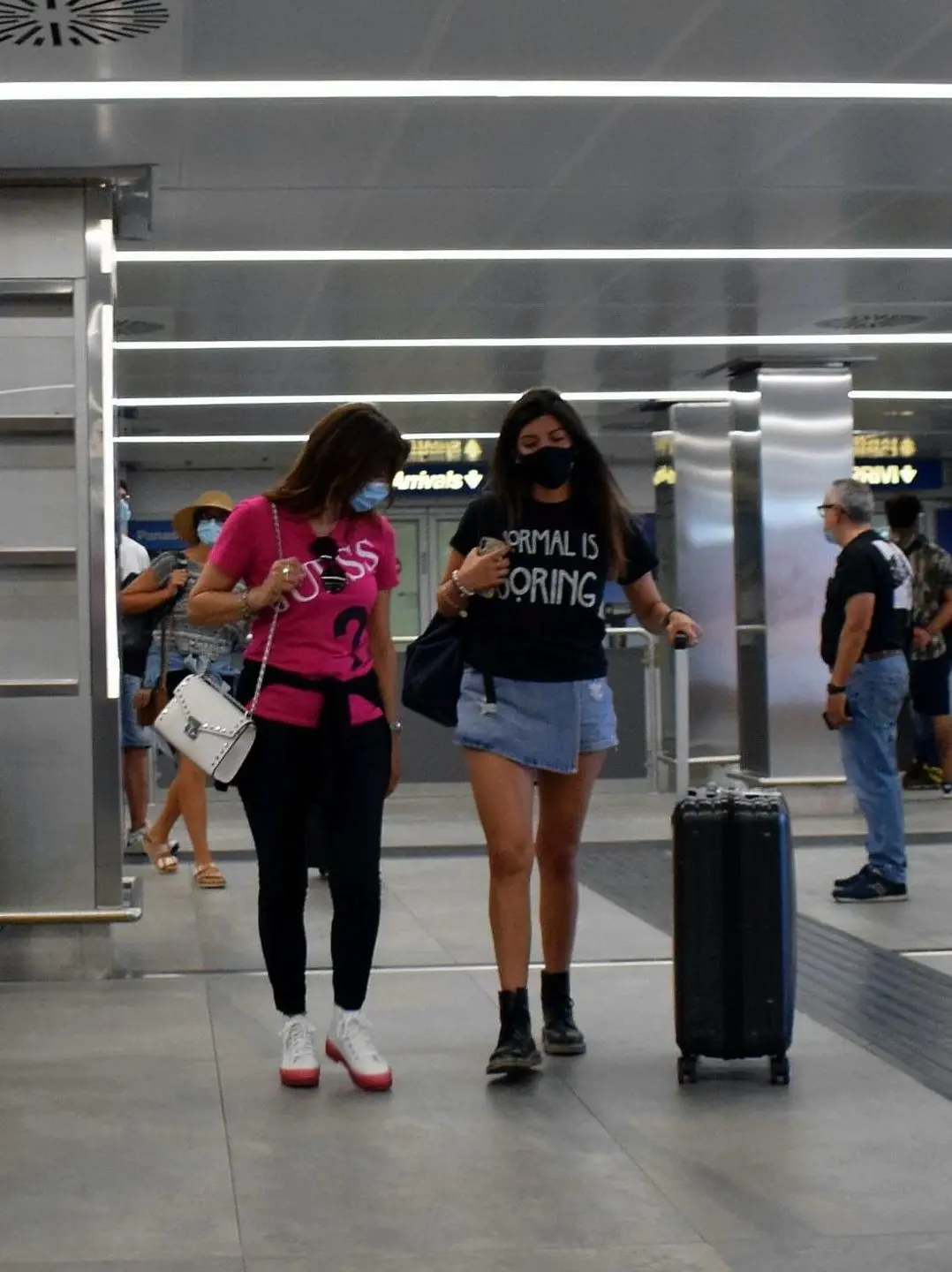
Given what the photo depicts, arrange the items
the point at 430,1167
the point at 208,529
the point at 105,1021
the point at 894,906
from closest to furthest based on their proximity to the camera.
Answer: the point at 430,1167
the point at 105,1021
the point at 894,906
the point at 208,529

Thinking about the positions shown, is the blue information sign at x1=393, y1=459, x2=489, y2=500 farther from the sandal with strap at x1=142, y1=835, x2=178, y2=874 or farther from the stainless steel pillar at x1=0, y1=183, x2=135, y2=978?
the stainless steel pillar at x1=0, y1=183, x2=135, y2=978

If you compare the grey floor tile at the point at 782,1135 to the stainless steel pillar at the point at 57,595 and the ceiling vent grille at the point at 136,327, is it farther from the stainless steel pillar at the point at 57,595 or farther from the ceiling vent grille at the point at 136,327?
the ceiling vent grille at the point at 136,327

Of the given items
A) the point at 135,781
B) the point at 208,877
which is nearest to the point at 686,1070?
the point at 208,877

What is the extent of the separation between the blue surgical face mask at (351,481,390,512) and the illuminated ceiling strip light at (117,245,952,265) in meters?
4.25

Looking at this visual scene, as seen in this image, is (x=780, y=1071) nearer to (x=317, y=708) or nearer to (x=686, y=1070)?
(x=686, y=1070)

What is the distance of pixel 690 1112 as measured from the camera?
476 centimetres

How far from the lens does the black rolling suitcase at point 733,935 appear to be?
5051 mm

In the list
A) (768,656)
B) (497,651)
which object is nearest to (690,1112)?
(497,651)

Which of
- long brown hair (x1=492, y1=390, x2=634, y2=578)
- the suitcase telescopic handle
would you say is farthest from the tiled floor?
the suitcase telescopic handle

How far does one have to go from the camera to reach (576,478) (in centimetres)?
534

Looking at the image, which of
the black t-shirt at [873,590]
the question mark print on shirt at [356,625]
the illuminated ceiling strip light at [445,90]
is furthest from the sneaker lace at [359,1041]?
the black t-shirt at [873,590]

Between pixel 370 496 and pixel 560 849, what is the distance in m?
1.17

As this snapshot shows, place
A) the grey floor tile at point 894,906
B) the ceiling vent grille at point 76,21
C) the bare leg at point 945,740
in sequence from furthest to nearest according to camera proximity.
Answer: the bare leg at point 945,740, the grey floor tile at point 894,906, the ceiling vent grille at point 76,21

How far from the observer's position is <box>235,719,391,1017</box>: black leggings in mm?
4988
